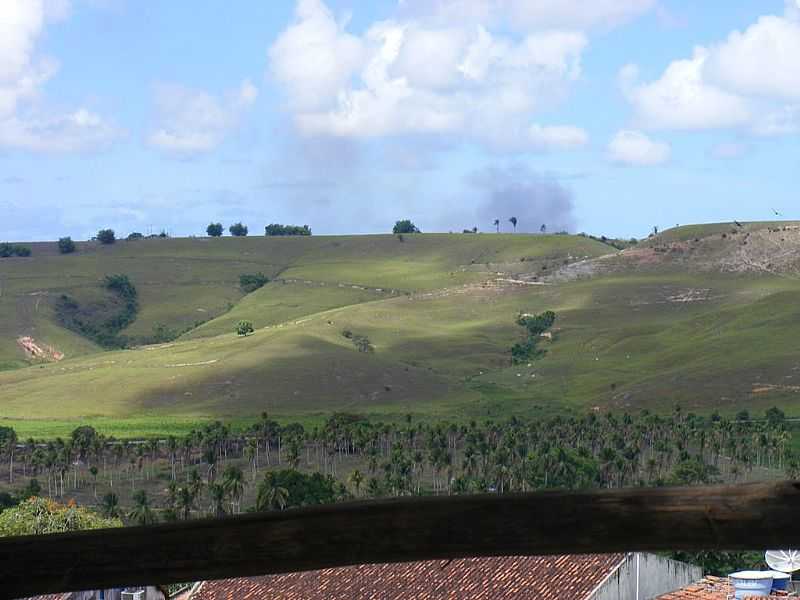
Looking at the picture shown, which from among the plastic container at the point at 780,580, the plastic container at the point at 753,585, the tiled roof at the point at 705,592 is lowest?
the tiled roof at the point at 705,592

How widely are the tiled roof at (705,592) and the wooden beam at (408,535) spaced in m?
28.0

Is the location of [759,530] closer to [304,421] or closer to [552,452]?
[552,452]

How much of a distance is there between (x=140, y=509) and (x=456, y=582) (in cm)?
7978

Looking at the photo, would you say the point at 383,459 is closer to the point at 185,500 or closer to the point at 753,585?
the point at 185,500

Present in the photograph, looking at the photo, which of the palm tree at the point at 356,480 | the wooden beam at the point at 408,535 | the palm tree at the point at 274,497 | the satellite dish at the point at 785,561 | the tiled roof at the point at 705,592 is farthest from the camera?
the palm tree at the point at 356,480

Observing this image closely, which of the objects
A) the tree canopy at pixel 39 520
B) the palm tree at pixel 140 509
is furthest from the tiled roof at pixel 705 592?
the palm tree at pixel 140 509

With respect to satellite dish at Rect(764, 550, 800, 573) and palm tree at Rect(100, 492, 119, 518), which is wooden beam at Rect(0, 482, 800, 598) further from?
palm tree at Rect(100, 492, 119, 518)

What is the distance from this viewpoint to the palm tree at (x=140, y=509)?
99.0 metres

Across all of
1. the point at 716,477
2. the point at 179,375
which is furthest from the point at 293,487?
the point at 179,375

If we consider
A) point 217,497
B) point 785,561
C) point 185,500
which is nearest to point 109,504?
point 185,500

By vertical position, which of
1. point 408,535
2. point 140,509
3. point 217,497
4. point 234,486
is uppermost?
point 408,535

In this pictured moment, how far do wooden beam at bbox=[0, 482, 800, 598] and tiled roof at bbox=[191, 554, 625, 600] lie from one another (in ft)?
80.3

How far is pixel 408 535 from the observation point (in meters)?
4.71

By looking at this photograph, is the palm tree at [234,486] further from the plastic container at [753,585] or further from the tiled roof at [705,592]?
the plastic container at [753,585]
